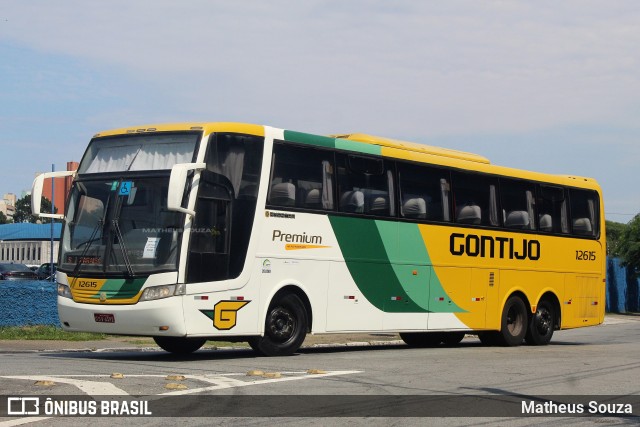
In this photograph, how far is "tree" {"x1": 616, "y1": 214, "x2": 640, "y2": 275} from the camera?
183 feet

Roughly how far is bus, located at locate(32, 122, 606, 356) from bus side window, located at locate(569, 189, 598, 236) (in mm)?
1276

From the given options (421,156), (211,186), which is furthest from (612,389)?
(421,156)

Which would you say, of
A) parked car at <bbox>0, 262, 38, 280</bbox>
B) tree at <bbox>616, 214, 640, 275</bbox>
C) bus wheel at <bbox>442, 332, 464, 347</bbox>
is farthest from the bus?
parked car at <bbox>0, 262, 38, 280</bbox>

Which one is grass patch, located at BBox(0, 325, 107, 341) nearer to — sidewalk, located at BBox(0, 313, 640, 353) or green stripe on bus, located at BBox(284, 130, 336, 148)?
sidewalk, located at BBox(0, 313, 640, 353)

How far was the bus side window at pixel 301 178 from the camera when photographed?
1662 centimetres

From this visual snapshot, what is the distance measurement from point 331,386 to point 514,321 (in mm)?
10982

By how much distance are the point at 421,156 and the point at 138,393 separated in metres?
10.3

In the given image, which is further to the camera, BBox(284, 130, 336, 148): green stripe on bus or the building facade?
the building facade

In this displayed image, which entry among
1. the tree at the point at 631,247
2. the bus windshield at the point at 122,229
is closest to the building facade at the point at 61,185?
the bus windshield at the point at 122,229

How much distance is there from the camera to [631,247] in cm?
5562

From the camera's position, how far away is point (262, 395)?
10836 millimetres

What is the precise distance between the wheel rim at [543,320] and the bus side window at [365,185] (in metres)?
5.41

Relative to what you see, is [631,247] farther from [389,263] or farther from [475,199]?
[389,263]

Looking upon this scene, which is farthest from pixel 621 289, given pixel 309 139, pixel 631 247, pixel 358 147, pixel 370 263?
pixel 309 139
